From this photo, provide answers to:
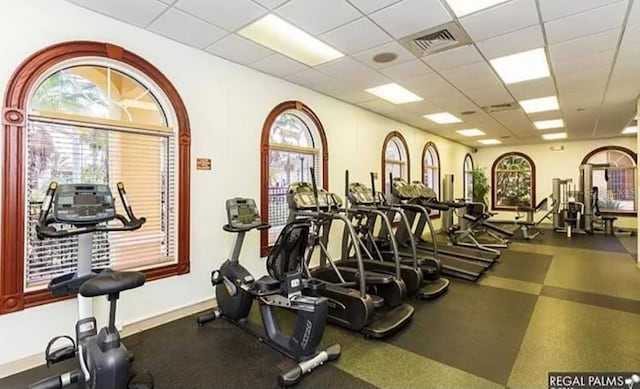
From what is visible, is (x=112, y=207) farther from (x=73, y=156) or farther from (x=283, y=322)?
(x=283, y=322)

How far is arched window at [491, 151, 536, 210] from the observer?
39.0 feet

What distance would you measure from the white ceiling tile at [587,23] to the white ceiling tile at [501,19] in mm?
272

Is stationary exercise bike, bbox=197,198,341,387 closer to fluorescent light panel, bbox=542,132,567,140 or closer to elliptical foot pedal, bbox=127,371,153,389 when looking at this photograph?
elliptical foot pedal, bbox=127,371,153,389

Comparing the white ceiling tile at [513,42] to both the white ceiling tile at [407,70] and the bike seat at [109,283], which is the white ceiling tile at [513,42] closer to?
the white ceiling tile at [407,70]

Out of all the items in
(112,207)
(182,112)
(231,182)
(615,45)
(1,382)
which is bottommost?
(1,382)

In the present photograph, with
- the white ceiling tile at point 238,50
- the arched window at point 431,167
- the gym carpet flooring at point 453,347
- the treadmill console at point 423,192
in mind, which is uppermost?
the white ceiling tile at point 238,50

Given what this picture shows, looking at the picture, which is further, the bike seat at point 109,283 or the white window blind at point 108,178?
the white window blind at point 108,178

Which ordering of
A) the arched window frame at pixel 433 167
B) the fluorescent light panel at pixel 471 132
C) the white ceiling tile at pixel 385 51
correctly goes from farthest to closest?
the fluorescent light panel at pixel 471 132, the arched window frame at pixel 433 167, the white ceiling tile at pixel 385 51

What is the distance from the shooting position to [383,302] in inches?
142

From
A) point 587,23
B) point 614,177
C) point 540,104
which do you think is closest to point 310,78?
point 587,23

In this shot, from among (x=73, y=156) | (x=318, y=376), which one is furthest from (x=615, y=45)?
(x=73, y=156)

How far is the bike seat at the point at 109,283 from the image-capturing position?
6.47 feet

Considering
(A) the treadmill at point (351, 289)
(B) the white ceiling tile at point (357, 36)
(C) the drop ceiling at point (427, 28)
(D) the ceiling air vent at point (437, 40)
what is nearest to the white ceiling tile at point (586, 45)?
(C) the drop ceiling at point (427, 28)

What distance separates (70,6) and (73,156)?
1268 millimetres
